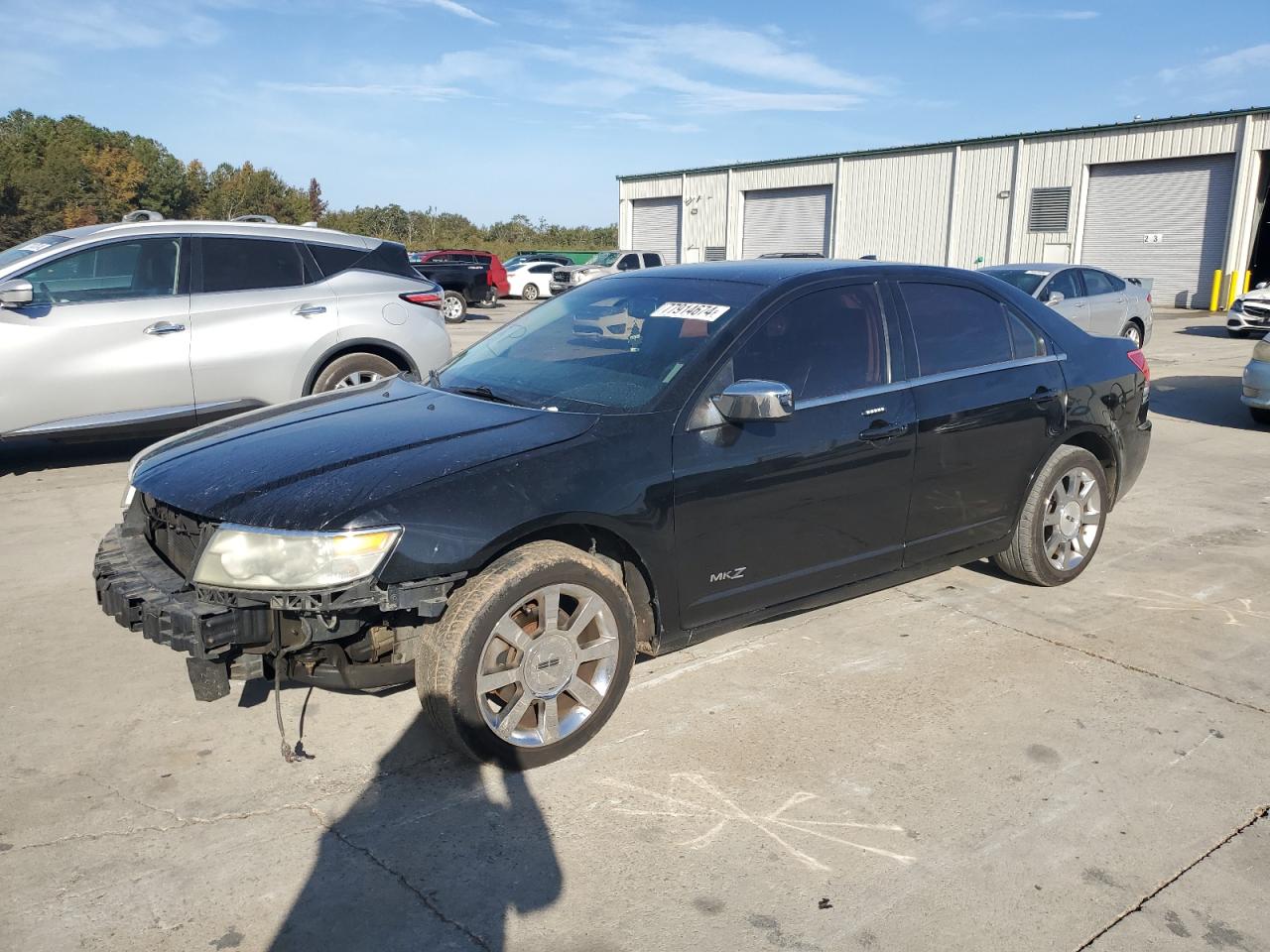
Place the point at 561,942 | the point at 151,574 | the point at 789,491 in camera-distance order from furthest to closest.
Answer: the point at 789,491, the point at 151,574, the point at 561,942

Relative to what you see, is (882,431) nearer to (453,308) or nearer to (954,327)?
(954,327)

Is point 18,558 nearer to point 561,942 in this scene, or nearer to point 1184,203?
point 561,942

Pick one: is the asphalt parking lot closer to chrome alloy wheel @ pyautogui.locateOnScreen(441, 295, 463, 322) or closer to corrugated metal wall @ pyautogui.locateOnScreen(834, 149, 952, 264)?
chrome alloy wheel @ pyautogui.locateOnScreen(441, 295, 463, 322)

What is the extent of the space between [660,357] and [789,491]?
28.3 inches

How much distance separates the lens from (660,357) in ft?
13.0

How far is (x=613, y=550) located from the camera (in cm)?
362

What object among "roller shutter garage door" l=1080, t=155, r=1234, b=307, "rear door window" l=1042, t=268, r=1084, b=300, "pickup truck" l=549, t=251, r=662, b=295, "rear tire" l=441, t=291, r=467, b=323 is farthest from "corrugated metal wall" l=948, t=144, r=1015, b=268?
"rear door window" l=1042, t=268, r=1084, b=300

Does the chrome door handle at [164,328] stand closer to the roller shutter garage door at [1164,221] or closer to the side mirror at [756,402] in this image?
the side mirror at [756,402]

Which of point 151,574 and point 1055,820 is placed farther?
point 151,574

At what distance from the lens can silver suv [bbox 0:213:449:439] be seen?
274 inches

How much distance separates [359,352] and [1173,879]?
6.65 metres

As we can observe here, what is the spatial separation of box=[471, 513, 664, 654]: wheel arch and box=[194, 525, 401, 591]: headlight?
0.37 meters

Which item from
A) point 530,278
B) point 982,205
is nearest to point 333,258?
point 530,278

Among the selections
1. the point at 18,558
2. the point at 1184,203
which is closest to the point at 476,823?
the point at 18,558
